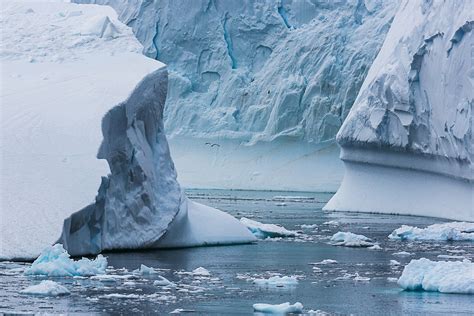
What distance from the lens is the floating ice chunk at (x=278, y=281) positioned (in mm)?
7293

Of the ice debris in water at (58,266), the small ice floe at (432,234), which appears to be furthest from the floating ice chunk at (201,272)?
the small ice floe at (432,234)

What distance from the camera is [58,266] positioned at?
7.19m

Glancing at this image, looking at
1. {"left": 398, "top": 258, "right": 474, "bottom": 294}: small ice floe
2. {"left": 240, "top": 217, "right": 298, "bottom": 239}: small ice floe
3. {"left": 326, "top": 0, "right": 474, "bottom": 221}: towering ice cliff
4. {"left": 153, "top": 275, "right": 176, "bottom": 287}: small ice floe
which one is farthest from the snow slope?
{"left": 326, "top": 0, "right": 474, "bottom": 221}: towering ice cliff

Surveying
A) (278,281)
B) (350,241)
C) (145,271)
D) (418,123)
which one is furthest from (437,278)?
(418,123)

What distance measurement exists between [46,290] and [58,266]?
2.99ft

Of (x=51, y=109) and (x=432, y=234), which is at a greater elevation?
(x=51, y=109)

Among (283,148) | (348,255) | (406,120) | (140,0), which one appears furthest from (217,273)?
(140,0)

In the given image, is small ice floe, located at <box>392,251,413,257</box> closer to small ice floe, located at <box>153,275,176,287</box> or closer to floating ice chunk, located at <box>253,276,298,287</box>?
floating ice chunk, located at <box>253,276,298,287</box>

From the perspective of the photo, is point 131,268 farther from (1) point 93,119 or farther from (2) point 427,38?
(2) point 427,38

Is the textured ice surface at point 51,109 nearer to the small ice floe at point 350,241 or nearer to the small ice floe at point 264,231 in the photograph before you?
the small ice floe at point 264,231

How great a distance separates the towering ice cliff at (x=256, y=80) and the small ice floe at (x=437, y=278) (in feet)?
67.3

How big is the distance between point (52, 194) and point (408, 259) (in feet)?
11.9

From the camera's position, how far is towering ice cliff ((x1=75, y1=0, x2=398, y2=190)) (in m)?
28.2

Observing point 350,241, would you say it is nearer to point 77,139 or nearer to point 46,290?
point 77,139
